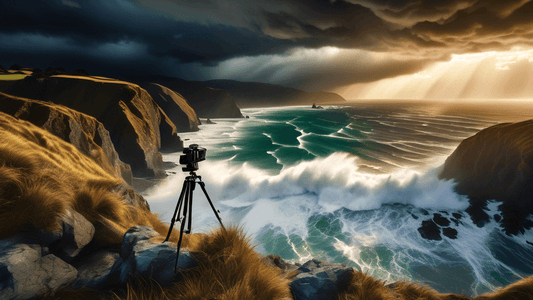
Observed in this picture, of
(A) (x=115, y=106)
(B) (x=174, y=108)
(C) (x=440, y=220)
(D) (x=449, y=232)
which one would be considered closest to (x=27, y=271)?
(D) (x=449, y=232)

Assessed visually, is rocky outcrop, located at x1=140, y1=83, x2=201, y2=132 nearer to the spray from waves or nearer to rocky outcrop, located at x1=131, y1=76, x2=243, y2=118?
the spray from waves

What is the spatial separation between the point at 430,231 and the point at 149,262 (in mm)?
16277

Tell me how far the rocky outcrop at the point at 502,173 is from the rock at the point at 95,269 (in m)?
19.3

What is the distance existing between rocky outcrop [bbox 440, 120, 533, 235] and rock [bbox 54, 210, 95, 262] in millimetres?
19714

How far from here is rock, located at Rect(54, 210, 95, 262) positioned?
9.70 ft

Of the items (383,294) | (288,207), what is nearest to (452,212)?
(288,207)

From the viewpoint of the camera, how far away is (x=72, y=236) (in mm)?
3074

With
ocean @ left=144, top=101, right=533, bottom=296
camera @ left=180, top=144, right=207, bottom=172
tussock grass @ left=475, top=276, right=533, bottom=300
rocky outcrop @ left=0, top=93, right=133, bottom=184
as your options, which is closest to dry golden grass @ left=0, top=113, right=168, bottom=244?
camera @ left=180, top=144, right=207, bottom=172

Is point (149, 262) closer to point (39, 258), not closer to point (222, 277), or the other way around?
point (222, 277)

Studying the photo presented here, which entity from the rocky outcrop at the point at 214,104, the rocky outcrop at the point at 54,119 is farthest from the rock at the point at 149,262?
the rocky outcrop at the point at 214,104

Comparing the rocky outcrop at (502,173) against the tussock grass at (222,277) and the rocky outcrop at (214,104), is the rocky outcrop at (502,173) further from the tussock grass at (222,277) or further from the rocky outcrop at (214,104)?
the rocky outcrop at (214,104)

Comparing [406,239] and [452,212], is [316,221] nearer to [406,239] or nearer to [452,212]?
[406,239]

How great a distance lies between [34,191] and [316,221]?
46.5ft

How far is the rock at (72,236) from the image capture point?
296 centimetres
